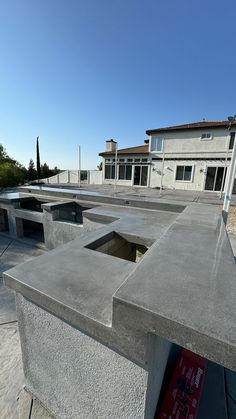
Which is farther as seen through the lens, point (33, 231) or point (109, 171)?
point (109, 171)

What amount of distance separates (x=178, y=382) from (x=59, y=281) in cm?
193

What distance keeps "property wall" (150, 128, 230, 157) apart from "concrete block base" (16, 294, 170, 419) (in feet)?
58.3

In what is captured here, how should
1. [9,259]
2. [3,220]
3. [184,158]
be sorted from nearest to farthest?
[9,259] → [3,220] → [184,158]

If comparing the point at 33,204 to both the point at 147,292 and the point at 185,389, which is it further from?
the point at 147,292

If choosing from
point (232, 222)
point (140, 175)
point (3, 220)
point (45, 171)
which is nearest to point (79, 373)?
point (3, 220)

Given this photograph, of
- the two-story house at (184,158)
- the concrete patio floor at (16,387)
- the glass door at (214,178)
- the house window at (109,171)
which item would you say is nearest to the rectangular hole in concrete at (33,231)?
the concrete patio floor at (16,387)

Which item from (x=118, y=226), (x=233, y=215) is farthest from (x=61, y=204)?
(x=233, y=215)

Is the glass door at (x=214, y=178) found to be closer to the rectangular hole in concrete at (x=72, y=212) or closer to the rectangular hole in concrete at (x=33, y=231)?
the rectangular hole in concrete at (x=72, y=212)

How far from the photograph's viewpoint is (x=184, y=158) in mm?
17266

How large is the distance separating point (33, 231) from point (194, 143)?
15.5 meters

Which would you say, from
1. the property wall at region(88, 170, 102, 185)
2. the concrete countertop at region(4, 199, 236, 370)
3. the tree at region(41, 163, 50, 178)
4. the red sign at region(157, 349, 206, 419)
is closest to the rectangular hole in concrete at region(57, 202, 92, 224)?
the concrete countertop at region(4, 199, 236, 370)

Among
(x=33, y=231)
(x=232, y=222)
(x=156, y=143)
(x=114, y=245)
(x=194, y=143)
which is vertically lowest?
(x=33, y=231)

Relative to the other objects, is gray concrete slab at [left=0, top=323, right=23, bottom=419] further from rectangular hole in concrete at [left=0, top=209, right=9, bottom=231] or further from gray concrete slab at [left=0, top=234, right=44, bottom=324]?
rectangular hole in concrete at [left=0, top=209, right=9, bottom=231]

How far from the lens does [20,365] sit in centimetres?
245
